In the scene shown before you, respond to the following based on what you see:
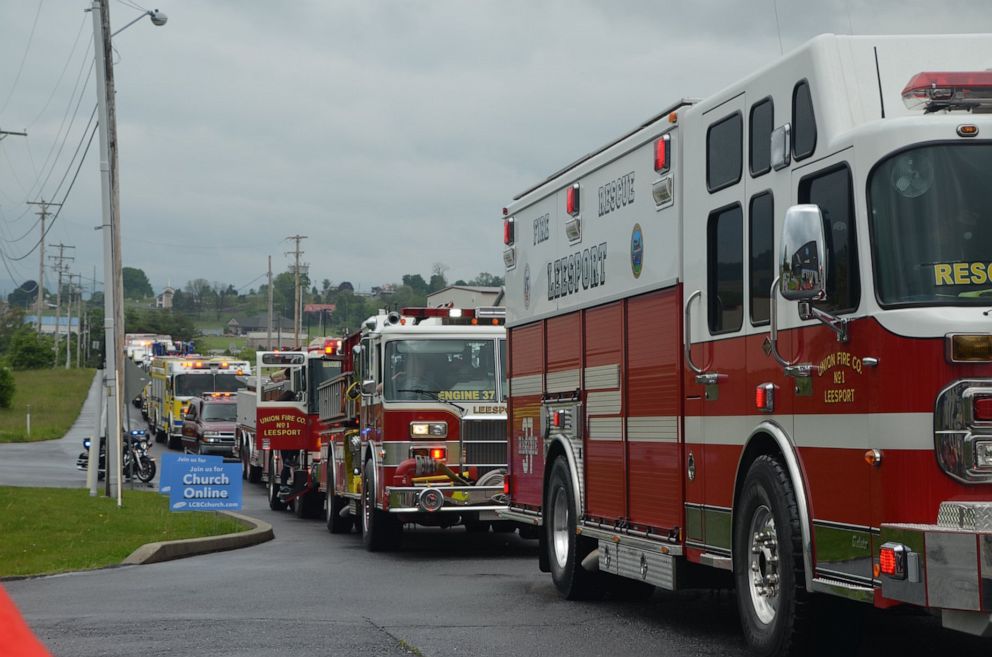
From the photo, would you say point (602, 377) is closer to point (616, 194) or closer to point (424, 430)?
point (616, 194)

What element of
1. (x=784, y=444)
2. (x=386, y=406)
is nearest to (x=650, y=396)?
(x=784, y=444)

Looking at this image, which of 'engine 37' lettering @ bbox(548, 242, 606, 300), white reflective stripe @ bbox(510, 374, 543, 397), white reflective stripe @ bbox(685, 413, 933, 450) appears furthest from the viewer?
white reflective stripe @ bbox(510, 374, 543, 397)

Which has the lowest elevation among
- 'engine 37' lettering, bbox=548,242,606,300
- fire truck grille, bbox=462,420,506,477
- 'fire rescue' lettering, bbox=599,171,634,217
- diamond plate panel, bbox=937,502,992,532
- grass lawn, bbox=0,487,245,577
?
grass lawn, bbox=0,487,245,577

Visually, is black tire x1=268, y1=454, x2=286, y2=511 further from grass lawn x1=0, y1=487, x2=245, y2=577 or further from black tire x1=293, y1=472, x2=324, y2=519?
grass lawn x1=0, y1=487, x2=245, y2=577

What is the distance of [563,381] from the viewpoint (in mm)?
12008

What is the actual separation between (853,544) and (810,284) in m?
1.28

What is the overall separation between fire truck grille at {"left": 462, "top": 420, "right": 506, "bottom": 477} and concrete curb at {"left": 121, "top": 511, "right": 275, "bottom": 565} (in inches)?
132

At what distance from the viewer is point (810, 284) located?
6949mm

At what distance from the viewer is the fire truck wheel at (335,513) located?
21906 mm

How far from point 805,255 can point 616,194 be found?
4.02 metres

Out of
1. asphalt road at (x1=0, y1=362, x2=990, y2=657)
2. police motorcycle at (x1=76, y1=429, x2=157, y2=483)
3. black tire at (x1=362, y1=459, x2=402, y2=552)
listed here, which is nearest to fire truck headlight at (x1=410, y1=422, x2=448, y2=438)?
black tire at (x1=362, y1=459, x2=402, y2=552)

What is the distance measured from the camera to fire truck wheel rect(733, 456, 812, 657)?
7648 millimetres

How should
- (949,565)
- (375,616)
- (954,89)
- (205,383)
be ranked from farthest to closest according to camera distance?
1. (205,383)
2. (375,616)
3. (954,89)
4. (949,565)

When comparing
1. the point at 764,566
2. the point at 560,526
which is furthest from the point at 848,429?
the point at 560,526
